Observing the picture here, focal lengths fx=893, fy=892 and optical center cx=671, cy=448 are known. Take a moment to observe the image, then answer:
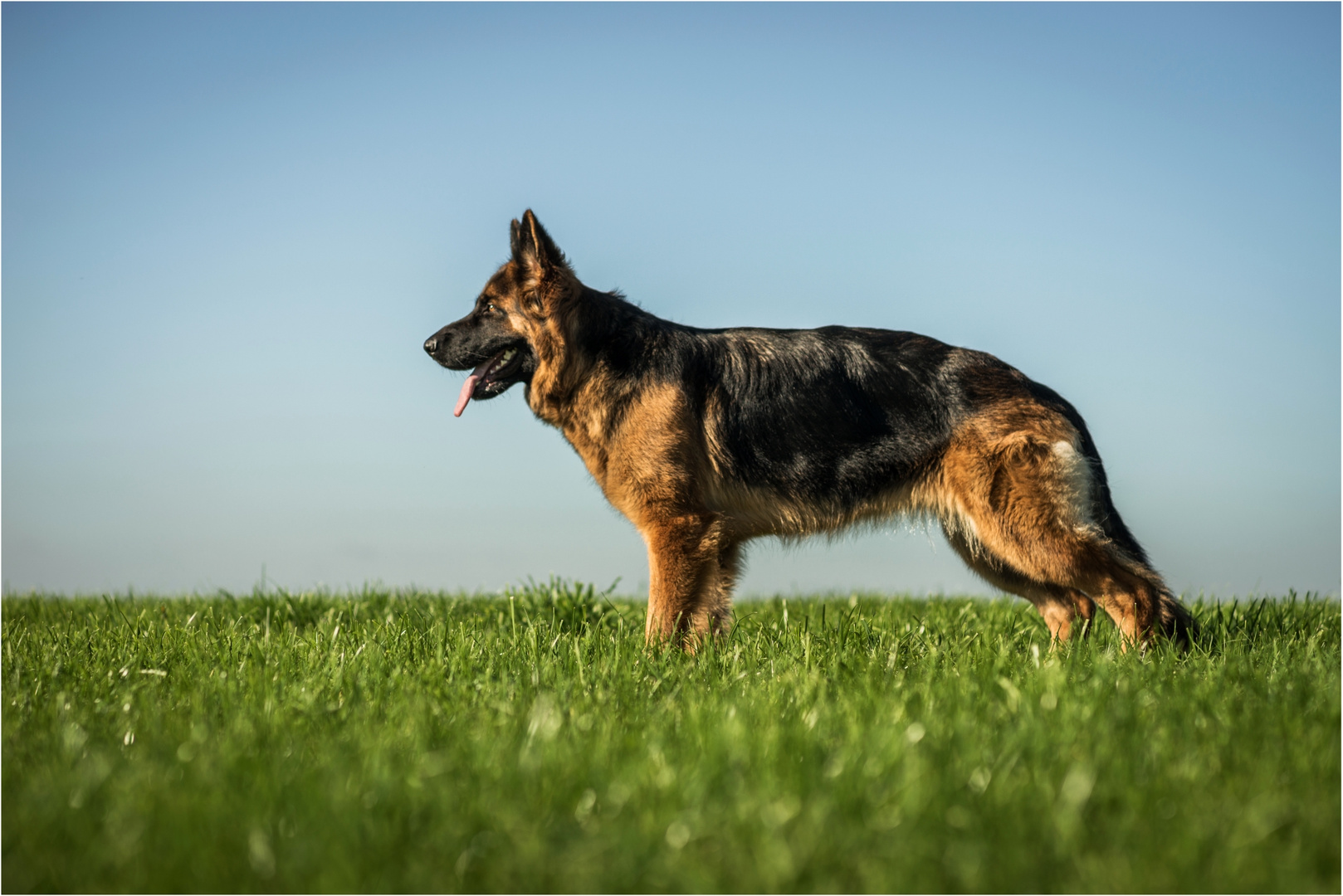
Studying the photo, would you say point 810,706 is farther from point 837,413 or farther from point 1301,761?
point 837,413

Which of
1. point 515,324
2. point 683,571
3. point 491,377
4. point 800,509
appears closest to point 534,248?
point 515,324

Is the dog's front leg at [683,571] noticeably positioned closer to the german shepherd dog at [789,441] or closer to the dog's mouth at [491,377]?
the german shepherd dog at [789,441]

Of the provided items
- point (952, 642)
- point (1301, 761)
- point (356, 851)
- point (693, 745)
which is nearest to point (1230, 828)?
point (1301, 761)

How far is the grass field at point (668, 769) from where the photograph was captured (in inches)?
76.9

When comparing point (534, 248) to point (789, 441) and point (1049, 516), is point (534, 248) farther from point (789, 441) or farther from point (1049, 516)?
point (1049, 516)

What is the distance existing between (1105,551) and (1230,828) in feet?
10.4

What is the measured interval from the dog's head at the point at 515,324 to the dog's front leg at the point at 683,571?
4.23 feet

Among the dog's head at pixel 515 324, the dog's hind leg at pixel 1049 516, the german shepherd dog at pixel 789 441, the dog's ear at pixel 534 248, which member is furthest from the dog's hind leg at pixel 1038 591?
the dog's ear at pixel 534 248

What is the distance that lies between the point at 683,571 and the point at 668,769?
8.59 ft

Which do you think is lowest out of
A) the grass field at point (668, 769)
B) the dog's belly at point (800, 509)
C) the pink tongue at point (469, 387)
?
the grass field at point (668, 769)

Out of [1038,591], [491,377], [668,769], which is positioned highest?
[491,377]

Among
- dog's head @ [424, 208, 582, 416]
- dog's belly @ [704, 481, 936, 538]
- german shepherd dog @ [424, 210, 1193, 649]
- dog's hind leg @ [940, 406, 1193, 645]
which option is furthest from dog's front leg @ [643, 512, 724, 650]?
dog's hind leg @ [940, 406, 1193, 645]

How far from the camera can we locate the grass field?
1.95m

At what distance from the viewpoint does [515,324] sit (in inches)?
218
